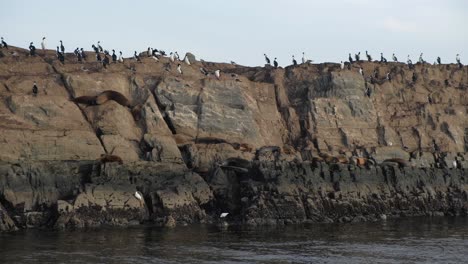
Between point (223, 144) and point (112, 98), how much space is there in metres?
9.38

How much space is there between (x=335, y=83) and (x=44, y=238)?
1411 inches

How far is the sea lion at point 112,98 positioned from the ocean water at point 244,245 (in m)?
15.4

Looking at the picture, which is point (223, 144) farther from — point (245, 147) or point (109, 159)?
point (109, 159)

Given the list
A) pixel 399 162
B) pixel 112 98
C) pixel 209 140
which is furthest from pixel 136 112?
pixel 399 162

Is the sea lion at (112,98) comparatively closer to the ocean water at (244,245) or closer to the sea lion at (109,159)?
the sea lion at (109,159)

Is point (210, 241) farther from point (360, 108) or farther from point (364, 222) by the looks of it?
point (360, 108)

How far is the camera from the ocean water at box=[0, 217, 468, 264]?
105 feet

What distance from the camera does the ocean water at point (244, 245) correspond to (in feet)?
105

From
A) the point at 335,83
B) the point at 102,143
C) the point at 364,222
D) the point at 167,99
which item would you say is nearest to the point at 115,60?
the point at 167,99

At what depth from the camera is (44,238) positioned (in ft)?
121

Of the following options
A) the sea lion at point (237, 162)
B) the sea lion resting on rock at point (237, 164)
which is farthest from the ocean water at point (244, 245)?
the sea lion at point (237, 162)

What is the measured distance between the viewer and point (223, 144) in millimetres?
53688

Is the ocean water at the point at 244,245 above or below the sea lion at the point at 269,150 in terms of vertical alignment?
below

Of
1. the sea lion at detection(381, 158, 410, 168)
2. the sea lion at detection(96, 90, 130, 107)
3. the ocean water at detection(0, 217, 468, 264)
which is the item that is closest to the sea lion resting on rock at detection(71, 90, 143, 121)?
the sea lion at detection(96, 90, 130, 107)
